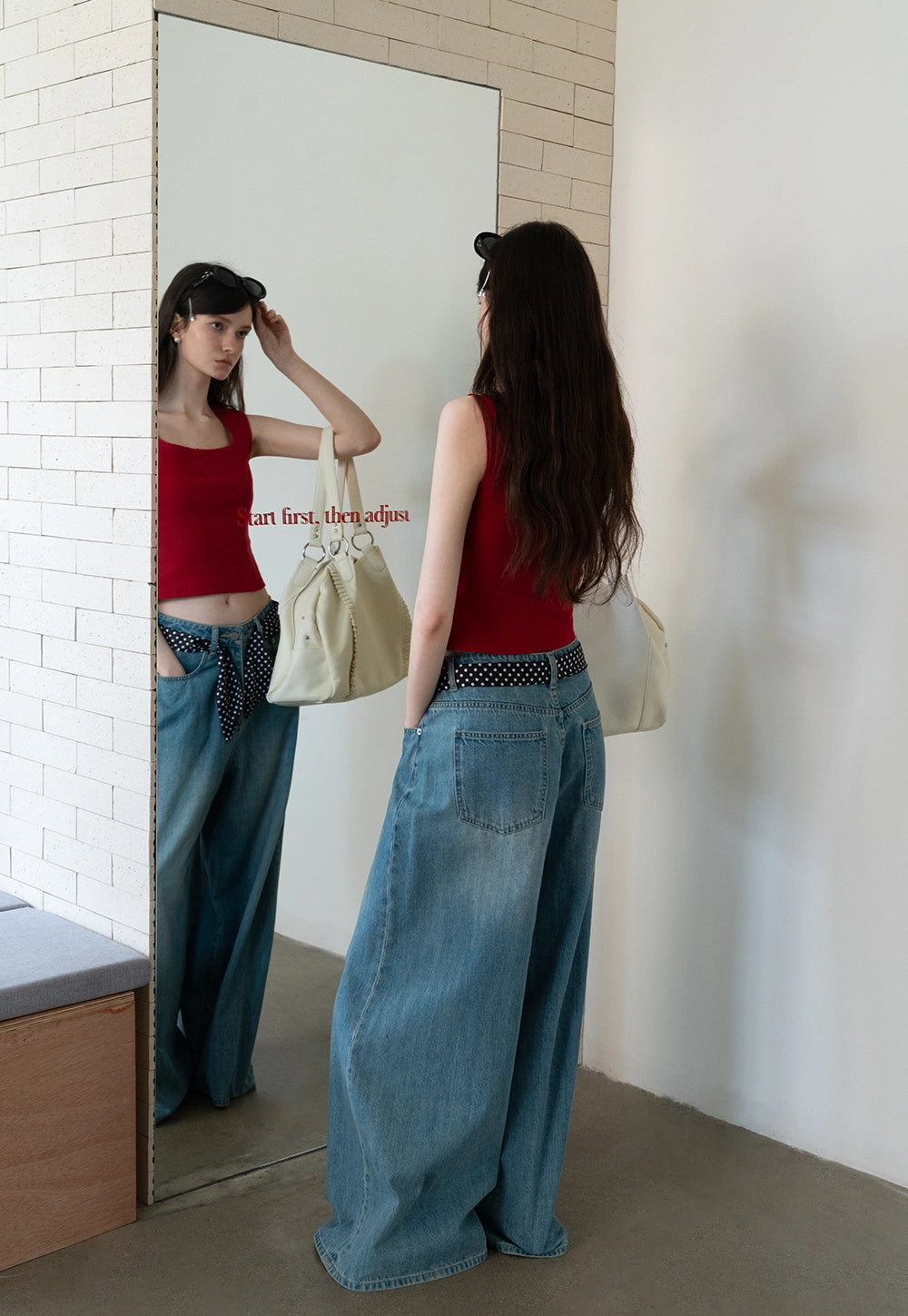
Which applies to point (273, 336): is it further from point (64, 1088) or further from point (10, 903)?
point (64, 1088)

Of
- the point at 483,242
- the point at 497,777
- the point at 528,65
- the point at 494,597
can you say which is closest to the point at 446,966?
the point at 497,777

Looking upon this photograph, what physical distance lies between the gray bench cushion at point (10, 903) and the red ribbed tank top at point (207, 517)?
78cm

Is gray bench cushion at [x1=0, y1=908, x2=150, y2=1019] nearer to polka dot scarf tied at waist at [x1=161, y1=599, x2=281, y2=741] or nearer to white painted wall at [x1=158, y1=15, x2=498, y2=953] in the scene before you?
white painted wall at [x1=158, y1=15, x2=498, y2=953]

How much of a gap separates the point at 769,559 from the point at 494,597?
33.3 inches

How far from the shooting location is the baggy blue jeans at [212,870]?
2516mm

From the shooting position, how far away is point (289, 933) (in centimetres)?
273

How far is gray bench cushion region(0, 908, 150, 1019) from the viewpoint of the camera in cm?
231

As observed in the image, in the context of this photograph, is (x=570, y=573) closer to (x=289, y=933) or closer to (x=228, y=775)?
(x=228, y=775)

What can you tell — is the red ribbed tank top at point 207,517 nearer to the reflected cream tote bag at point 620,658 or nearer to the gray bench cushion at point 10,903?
the reflected cream tote bag at point 620,658

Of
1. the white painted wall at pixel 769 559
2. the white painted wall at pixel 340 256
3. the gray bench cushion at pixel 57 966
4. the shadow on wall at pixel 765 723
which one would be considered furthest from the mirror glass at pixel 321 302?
the shadow on wall at pixel 765 723

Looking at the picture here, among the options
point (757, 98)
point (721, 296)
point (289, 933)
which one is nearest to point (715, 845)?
point (289, 933)

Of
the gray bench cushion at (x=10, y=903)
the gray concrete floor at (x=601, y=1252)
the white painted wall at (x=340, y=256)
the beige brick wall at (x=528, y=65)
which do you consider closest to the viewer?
the gray concrete floor at (x=601, y=1252)

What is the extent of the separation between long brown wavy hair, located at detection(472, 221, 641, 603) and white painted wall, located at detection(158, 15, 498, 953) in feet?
1.57

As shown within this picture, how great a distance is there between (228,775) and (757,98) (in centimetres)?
177
